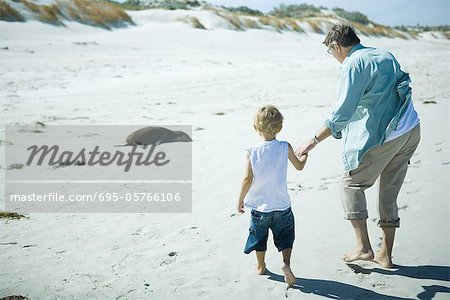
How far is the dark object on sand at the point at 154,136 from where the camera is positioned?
20.3 feet

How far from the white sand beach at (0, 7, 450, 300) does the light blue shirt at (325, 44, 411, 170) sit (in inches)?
35.5

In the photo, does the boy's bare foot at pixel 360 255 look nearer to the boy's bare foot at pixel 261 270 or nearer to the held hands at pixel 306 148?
the boy's bare foot at pixel 261 270

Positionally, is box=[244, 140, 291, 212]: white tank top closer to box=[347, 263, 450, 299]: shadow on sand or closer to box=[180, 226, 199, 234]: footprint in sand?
box=[347, 263, 450, 299]: shadow on sand

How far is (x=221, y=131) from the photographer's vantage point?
23.1ft

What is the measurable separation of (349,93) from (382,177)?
0.69m

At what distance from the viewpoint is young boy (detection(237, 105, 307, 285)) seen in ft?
9.21

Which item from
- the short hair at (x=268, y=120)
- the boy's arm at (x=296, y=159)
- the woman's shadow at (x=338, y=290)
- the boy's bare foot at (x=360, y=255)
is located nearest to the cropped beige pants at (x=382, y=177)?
the boy's bare foot at (x=360, y=255)

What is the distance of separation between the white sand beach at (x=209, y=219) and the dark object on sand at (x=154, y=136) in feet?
0.82

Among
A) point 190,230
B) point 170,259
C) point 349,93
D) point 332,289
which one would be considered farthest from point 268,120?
point 190,230

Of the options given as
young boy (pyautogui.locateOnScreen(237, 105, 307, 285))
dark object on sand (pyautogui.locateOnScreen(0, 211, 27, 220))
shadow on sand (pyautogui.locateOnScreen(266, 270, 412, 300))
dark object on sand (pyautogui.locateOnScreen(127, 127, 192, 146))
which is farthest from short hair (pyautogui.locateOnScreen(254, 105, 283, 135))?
dark object on sand (pyautogui.locateOnScreen(127, 127, 192, 146))

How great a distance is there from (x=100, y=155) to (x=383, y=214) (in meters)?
3.83

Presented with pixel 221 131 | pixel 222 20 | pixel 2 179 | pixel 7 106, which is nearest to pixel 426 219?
pixel 221 131

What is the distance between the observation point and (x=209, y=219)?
3.98 m

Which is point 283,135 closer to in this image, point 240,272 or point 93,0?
point 240,272
